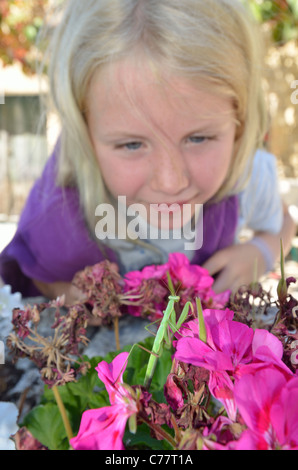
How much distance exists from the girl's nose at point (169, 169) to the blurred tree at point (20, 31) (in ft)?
7.79

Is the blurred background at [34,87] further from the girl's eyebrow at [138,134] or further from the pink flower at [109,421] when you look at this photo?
the pink flower at [109,421]

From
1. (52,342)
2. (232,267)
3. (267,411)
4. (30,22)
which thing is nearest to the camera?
(267,411)

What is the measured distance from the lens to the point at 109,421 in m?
0.21

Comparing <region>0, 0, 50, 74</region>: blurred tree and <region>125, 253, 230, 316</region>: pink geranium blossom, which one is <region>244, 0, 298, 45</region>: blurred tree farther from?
<region>125, 253, 230, 316</region>: pink geranium blossom

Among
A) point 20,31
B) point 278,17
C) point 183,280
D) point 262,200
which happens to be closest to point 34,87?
point 20,31

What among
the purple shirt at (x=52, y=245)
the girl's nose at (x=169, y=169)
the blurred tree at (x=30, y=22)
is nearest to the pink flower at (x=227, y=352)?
the girl's nose at (x=169, y=169)

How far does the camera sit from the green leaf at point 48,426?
0.32 m

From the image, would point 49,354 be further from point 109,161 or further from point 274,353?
point 109,161

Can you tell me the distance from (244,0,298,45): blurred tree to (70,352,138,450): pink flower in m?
2.59

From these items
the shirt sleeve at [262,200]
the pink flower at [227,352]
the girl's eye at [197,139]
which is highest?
the girl's eye at [197,139]

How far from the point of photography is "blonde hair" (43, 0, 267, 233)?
65 cm

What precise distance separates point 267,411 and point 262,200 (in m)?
1.17

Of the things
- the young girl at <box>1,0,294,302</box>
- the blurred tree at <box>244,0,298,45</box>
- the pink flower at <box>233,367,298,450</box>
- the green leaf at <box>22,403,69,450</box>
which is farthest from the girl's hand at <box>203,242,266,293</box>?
the blurred tree at <box>244,0,298,45</box>

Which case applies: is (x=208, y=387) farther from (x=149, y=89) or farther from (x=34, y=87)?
(x=34, y=87)
